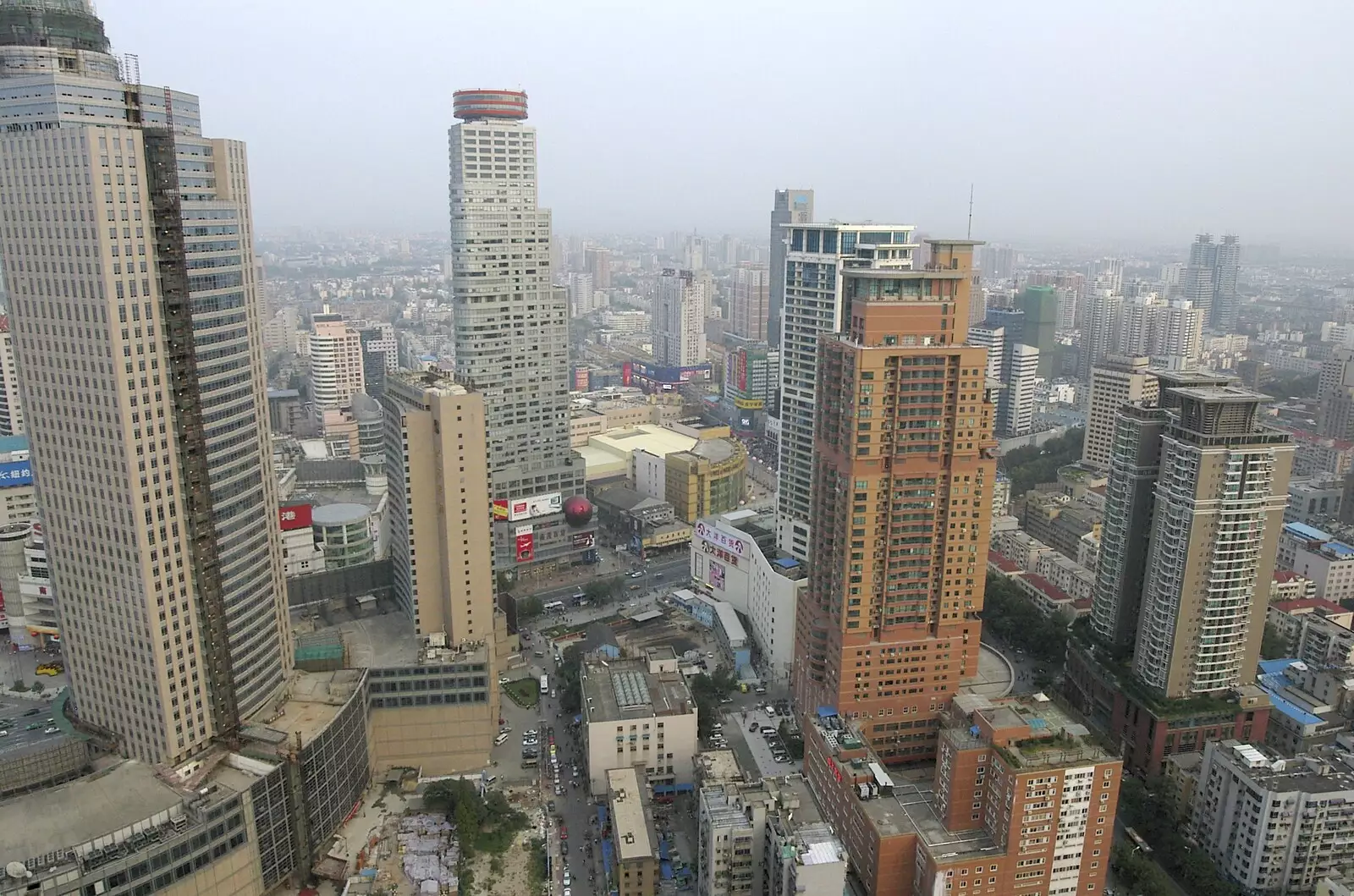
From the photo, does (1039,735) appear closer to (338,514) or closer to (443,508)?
(443,508)

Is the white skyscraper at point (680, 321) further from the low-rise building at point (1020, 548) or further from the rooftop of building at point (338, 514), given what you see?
the rooftop of building at point (338, 514)

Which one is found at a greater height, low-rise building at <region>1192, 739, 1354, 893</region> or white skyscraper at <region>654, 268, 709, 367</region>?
white skyscraper at <region>654, 268, 709, 367</region>

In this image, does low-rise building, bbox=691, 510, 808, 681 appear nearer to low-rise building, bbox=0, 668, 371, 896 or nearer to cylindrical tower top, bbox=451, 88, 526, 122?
low-rise building, bbox=0, 668, 371, 896

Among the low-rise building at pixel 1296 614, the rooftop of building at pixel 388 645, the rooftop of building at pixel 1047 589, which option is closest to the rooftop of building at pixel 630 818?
the rooftop of building at pixel 388 645

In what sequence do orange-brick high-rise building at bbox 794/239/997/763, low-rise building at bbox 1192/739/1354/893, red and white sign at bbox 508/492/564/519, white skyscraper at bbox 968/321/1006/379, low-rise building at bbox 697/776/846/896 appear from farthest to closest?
white skyscraper at bbox 968/321/1006/379 → red and white sign at bbox 508/492/564/519 → orange-brick high-rise building at bbox 794/239/997/763 → low-rise building at bbox 1192/739/1354/893 → low-rise building at bbox 697/776/846/896

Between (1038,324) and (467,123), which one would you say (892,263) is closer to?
(467,123)

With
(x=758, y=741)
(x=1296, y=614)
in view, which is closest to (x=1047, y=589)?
(x=1296, y=614)

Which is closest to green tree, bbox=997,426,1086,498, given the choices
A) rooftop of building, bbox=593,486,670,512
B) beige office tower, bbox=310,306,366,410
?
rooftop of building, bbox=593,486,670,512
